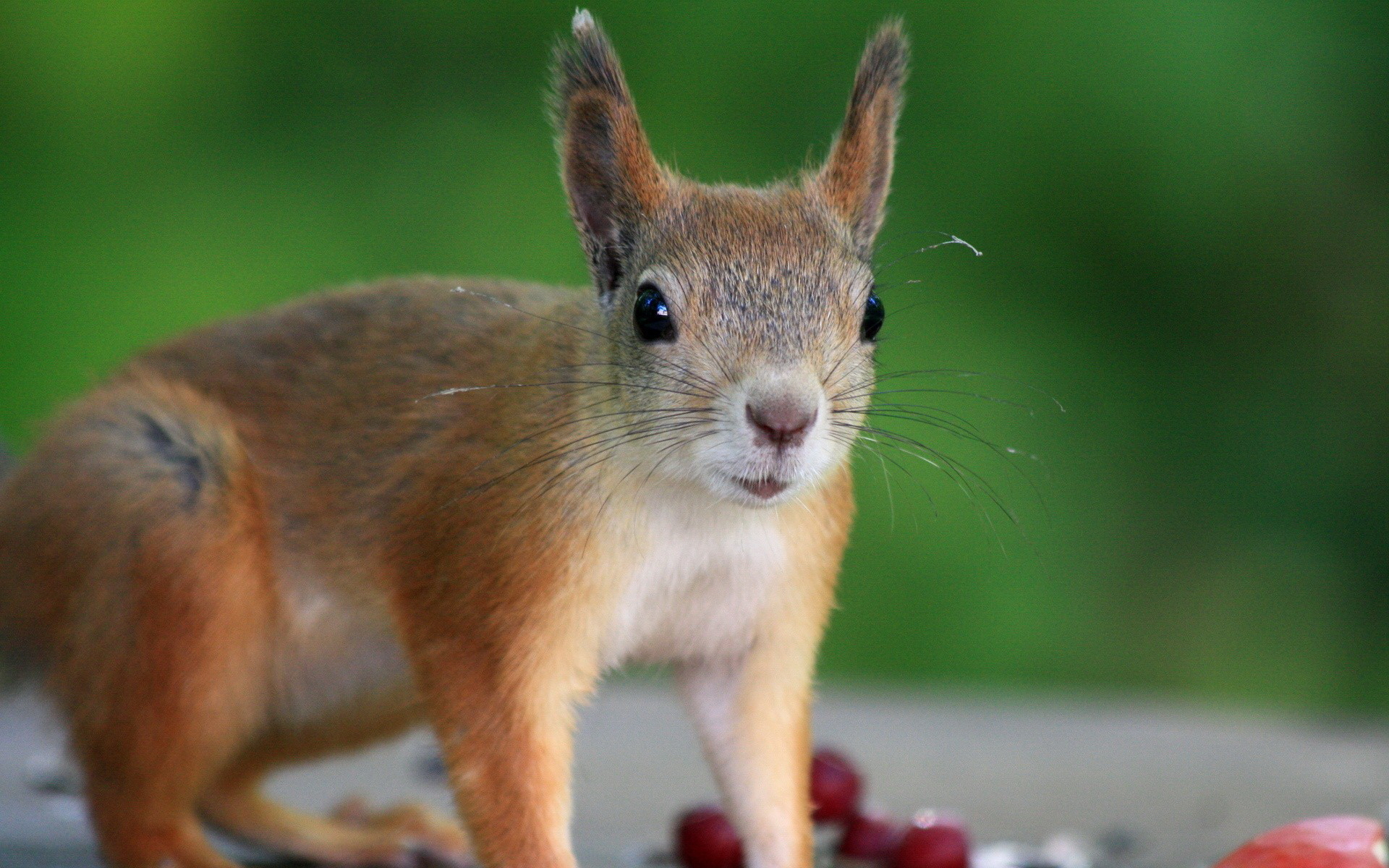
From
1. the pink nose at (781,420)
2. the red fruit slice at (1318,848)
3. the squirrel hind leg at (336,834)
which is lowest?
the squirrel hind leg at (336,834)

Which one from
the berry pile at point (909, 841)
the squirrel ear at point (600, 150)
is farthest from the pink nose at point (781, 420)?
the berry pile at point (909, 841)

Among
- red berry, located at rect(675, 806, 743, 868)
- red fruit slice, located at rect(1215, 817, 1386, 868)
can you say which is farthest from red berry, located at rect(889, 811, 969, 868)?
red fruit slice, located at rect(1215, 817, 1386, 868)

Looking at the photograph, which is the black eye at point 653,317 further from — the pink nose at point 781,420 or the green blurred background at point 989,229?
A: the green blurred background at point 989,229

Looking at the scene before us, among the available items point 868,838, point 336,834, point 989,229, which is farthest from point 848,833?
point 989,229

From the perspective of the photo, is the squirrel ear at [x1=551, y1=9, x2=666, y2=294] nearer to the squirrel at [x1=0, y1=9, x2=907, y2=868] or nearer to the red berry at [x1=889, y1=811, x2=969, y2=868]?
the squirrel at [x1=0, y1=9, x2=907, y2=868]

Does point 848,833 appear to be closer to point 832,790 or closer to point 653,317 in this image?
point 832,790
